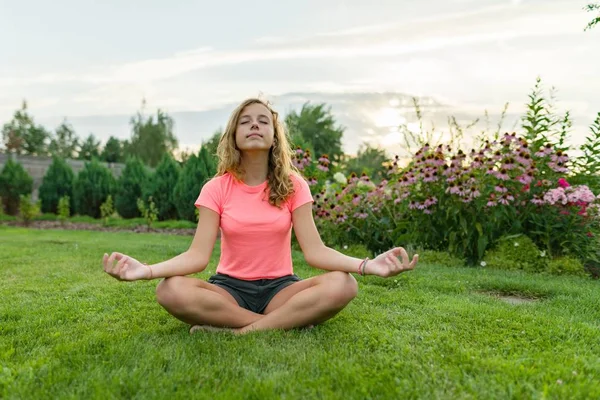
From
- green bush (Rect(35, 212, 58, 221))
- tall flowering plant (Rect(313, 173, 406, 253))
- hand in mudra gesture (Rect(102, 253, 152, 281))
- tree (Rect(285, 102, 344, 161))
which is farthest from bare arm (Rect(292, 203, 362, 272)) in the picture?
tree (Rect(285, 102, 344, 161))

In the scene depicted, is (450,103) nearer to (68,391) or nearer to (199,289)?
(199,289)

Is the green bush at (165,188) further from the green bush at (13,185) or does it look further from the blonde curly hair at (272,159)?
the blonde curly hair at (272,159)

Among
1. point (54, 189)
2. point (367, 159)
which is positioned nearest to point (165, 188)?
point (54, 189)

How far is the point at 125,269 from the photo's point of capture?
2.48m

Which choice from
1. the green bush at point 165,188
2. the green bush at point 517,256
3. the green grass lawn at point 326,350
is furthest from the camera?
the green bush at point 165,188

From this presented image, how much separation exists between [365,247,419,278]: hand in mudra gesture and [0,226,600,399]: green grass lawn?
0.36 m

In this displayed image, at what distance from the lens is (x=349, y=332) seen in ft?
9.23

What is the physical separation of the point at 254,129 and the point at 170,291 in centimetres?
99

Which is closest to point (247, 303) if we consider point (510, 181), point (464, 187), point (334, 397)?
point (334, 397)

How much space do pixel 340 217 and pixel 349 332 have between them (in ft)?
12.7

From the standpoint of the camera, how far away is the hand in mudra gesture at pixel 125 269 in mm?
2432

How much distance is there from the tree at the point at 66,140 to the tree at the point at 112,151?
2190mm

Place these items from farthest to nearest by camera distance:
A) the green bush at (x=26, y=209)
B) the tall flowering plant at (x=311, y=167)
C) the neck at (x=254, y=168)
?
the green bush at (x=26, y=209) → the tall flowering plant at (x=311, y=167) → the neck at (x=254, y=168)

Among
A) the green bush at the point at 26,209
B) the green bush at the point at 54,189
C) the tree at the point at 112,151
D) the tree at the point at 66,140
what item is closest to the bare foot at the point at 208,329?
the green bush at the point at 26,209
